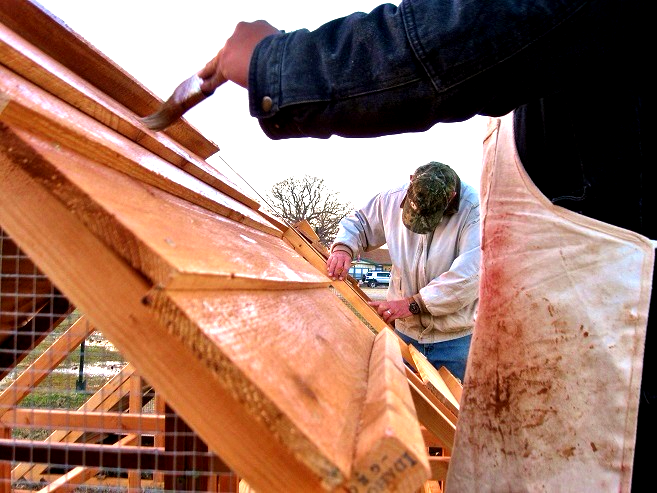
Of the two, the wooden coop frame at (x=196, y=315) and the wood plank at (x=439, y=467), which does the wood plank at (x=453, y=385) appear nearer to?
the wood plank at (x=439, y=467)

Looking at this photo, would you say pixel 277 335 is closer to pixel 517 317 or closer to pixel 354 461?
pixel 354 461

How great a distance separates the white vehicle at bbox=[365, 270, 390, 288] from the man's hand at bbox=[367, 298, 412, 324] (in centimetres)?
2259

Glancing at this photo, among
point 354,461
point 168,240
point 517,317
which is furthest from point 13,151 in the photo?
point 517,317

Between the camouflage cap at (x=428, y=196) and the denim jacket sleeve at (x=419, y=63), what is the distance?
8.65 ft

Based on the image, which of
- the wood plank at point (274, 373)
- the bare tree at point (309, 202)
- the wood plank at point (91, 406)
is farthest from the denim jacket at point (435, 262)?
the bare tree at point (309, 202)

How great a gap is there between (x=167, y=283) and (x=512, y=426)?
0.96 metres

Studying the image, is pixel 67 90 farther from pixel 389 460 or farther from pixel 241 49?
pixel 389 460

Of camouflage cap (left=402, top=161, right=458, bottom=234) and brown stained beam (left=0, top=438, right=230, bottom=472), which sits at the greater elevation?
camouflage cap (left=402, top=161, right=458, bottom=234)

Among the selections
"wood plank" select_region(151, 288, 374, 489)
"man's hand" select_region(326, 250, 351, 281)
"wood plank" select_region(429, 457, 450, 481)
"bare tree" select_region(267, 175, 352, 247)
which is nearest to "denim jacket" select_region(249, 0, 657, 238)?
"wood plank" select_region(151, 288, 374, 489)

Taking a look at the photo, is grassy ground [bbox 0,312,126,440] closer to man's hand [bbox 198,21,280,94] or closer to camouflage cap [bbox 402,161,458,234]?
man's hand [bbox 198,21,280,94]

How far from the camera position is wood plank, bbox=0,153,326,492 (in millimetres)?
687

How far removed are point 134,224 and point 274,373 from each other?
0.84 ft

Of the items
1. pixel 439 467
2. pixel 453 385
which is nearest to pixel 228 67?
pixel 439 467

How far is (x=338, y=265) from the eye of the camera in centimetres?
371
